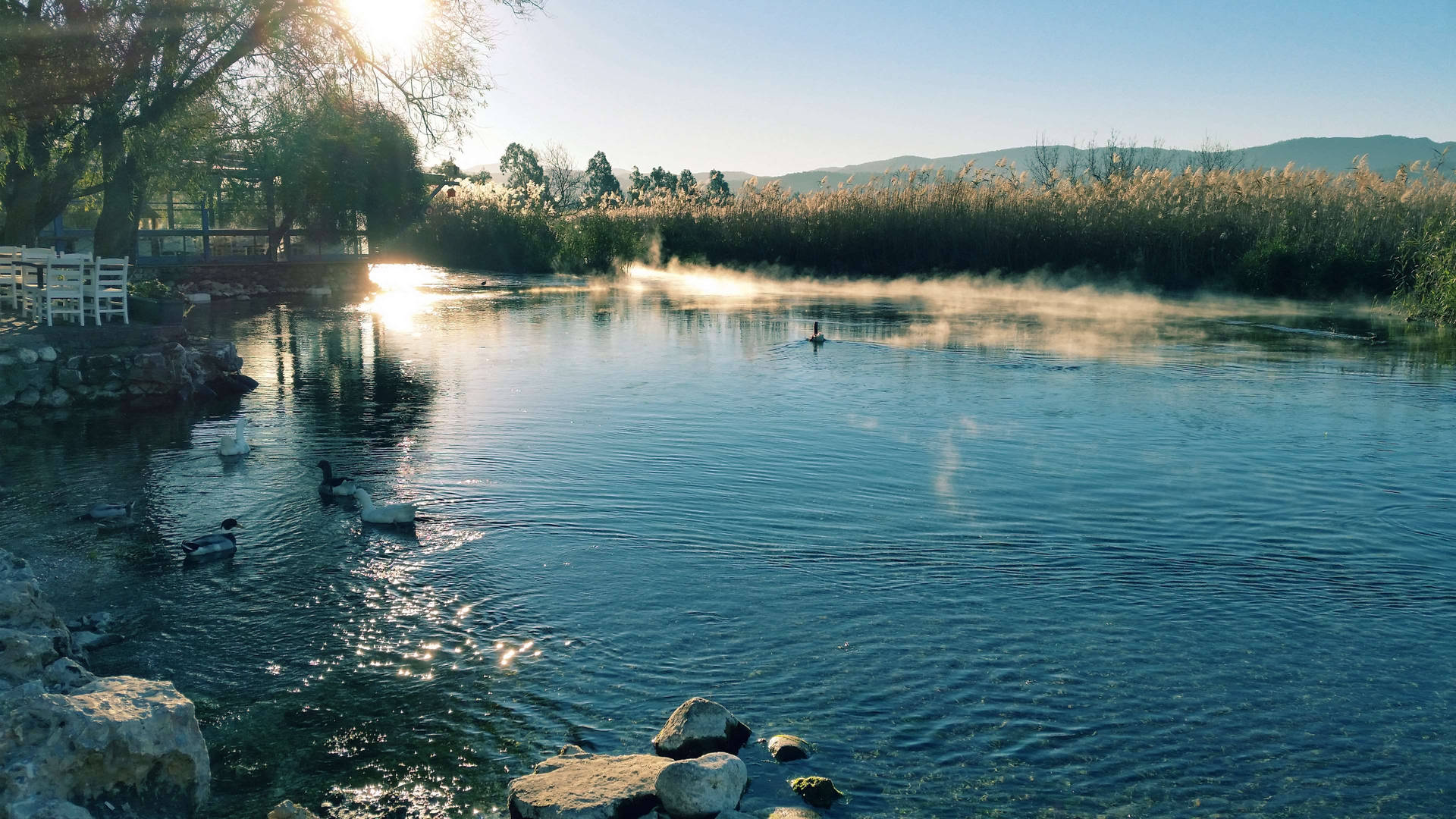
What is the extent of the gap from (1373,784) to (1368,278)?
87.7 ft

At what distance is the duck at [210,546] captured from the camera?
8.40m

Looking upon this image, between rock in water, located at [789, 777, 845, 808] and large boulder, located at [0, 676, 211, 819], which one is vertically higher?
large boulder, located at [0, 676, 211, 819]

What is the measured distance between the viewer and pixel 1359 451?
11.9 metres

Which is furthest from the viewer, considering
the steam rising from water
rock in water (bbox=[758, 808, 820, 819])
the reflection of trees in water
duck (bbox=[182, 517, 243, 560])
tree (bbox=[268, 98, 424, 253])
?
tree (bbox=[268, 98, 424, 253])

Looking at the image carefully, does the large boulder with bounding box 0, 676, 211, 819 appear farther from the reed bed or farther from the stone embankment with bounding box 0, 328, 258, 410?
the reed bed

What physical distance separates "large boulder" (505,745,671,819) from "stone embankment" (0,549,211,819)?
1477mm

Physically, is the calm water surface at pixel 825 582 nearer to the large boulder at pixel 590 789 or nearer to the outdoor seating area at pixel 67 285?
the large boulder at pixel 590 789

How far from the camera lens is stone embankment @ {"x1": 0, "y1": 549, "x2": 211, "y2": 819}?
4332 millimetres

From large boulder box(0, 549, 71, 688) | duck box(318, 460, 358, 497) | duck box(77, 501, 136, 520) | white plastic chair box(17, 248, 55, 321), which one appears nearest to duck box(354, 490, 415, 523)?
duck box(318, 460, 358, 497)

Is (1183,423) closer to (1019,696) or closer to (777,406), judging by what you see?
(777,406)

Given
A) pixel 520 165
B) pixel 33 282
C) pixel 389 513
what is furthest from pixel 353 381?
pixel 520 165

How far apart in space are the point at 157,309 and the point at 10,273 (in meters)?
3.00

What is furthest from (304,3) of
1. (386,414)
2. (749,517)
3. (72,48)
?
(749,517)

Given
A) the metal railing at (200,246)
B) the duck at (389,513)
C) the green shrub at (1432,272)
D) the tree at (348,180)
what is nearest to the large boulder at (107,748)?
the duck at (389,513)
